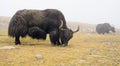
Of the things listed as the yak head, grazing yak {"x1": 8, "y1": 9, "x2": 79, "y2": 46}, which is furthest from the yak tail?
the yak head

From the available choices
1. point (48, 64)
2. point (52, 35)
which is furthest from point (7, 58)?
point (52, 35)

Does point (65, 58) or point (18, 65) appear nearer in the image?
point (18, 65)

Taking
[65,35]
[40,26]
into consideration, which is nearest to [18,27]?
[40,26]

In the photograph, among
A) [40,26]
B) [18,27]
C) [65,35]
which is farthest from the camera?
[40,26]

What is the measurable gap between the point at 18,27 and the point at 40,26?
1.59 m

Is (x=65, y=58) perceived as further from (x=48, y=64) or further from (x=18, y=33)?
(x=18, y=33)

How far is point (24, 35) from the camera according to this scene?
19.6 meters

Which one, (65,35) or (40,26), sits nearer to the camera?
(65,35)

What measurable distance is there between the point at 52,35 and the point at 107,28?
2390 centimetres

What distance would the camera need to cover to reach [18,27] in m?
19.3

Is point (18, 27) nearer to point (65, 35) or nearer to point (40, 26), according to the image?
point (40, 26)

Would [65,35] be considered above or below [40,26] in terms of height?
below

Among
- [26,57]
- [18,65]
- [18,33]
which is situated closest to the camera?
[18,65]

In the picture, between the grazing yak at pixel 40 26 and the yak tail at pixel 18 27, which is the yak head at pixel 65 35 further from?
the yak tail at pixel 18 27
